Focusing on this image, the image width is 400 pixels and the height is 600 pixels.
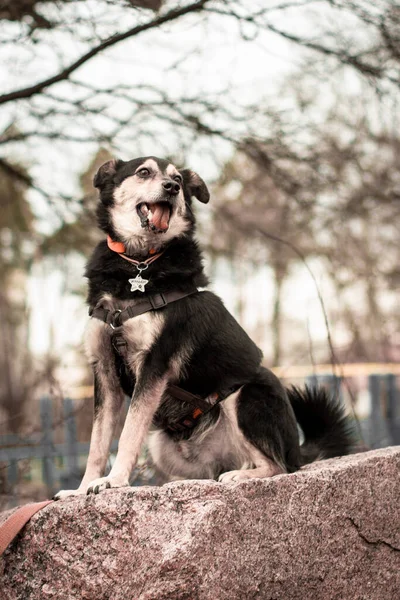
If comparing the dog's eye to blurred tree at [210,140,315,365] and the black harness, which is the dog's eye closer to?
the black harness

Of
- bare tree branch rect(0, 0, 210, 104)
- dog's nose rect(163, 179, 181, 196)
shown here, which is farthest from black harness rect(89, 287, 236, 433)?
bare tree branch rect(0, 0, 210, 104)

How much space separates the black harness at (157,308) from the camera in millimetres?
3834

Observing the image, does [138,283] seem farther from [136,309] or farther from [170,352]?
[170,352]

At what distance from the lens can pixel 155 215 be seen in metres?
4.00

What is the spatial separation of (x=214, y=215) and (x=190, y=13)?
149 inches

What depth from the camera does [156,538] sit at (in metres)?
3.20

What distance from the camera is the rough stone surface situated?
3.18 m

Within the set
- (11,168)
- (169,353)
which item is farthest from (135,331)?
(11,168)

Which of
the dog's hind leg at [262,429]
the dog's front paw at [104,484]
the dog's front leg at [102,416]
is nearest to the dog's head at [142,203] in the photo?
the dog's front leg at [102,416]

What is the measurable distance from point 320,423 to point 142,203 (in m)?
1.82

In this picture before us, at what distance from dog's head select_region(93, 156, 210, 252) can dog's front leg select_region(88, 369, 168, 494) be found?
2.59ft

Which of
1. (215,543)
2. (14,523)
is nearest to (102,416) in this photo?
(14,523)

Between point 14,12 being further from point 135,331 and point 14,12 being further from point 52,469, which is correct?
point 52,469

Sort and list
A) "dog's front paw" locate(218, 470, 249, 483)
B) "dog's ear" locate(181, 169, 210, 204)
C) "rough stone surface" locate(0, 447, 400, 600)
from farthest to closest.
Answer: "dog's ear" locate(181, 169, 210, 204)
"dog's front paw" locate(218, 470, 249, 483)
"rough stone surface" locate(0, 447, 400, 600)
